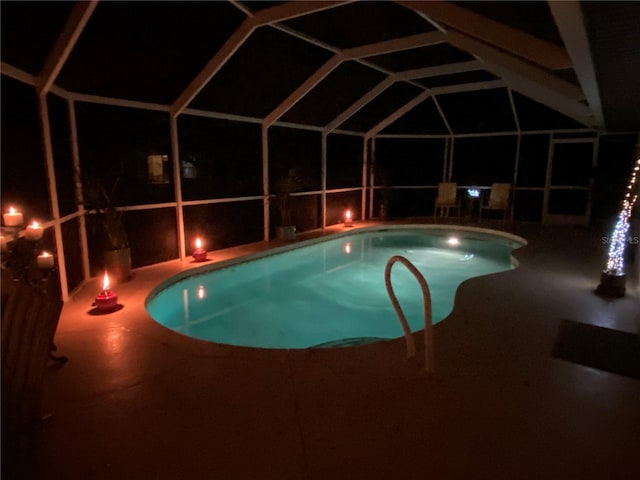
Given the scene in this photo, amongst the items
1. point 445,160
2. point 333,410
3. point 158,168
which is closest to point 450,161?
point 445,160

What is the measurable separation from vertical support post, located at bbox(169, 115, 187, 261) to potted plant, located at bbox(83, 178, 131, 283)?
1.04 meters

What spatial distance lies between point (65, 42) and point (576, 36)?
12.6 feet

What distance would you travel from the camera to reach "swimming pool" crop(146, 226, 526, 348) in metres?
4.34

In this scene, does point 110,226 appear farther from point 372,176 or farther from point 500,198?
point 500,198

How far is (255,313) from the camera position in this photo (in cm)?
481

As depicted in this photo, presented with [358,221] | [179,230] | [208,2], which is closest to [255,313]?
[179,230]

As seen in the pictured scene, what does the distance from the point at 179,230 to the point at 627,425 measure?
17.2 ft

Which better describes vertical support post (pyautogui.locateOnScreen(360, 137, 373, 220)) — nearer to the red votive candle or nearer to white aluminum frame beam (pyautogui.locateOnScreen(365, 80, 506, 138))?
white aluminum frame beam (pyautogui.locateOnScreen(365, 80, 506, 138))

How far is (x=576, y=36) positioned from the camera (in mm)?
2588

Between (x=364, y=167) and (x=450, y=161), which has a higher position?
(x=450, y=161)

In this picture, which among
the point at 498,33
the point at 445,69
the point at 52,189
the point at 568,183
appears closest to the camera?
the point at 498,33

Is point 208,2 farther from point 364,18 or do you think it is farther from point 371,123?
point 371,123

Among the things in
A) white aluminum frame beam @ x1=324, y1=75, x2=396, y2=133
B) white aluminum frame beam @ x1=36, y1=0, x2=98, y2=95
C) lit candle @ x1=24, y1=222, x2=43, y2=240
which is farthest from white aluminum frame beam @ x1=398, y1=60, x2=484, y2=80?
lit candle @ x1=24, y1=222, x2=43, y2=240

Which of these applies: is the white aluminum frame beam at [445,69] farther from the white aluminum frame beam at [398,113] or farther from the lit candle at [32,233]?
the lit candle at [32,233]
